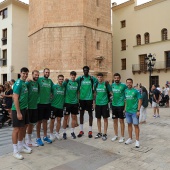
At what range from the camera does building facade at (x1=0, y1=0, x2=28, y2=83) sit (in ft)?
102

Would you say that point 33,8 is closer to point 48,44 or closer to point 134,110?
point 48,44

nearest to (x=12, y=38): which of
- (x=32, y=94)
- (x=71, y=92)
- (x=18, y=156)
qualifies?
(x=71, y=92)

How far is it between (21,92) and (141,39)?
90.0ft

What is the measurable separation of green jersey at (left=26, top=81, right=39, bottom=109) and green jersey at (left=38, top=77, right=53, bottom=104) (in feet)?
0.94

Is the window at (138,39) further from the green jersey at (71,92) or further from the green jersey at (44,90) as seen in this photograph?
the green jersey at (44,90)

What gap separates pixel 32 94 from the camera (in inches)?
225

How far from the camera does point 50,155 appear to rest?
526 cm

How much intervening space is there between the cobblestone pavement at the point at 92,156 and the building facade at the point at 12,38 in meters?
26.1

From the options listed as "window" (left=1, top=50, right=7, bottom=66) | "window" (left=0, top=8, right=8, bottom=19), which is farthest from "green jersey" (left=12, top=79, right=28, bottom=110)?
"window" (left=0, top=8, right=8, bottom=19)

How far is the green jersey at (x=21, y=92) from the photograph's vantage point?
5.09 meters

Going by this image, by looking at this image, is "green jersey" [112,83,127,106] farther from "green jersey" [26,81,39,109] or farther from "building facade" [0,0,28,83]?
Result: "building facade" [0,0,28,83]

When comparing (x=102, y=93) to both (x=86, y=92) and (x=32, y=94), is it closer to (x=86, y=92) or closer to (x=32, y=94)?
(x=86, y=92)

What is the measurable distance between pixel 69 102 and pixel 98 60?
1923cm

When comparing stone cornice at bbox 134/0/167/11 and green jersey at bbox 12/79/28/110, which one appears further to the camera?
stone cornice at bbox 134/0/167/11
